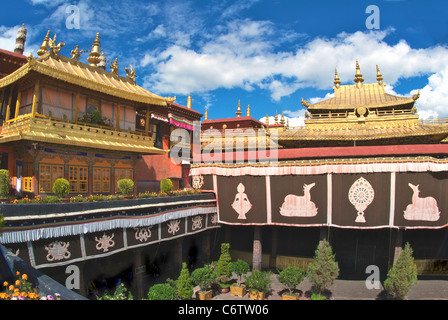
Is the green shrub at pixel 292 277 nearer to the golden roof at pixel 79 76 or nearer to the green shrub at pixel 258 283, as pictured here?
the green shrub at pixel 258 283

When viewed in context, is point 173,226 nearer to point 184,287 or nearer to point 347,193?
point 184,287

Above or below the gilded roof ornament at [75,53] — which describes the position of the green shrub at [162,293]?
below

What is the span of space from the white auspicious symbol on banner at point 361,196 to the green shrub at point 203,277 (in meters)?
8.75

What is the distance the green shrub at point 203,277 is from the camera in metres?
15.5

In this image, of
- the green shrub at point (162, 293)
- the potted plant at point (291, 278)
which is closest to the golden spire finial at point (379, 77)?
the potted plant at point (291, 278)

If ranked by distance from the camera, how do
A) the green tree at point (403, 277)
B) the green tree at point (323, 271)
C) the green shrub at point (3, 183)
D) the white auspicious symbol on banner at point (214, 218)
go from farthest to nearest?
the white auspicious symbol on banner at point (214, 218), the green tree at point (323, 271), the green tree at point (403, 277), the green shrub at point (3, 183)

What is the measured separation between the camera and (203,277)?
51.0 feet

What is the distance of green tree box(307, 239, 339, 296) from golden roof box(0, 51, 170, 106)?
553 inches

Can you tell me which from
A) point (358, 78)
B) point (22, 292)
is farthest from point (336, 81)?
point (22, 292)

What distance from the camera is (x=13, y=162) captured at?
15.7m

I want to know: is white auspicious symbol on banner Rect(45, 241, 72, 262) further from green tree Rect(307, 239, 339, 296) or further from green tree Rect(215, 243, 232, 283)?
green tree Rect(307, 239, 339, 296)

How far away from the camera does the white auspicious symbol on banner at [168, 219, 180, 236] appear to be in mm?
16028

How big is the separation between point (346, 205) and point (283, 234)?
581 cm

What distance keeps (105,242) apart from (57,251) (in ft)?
6.79
